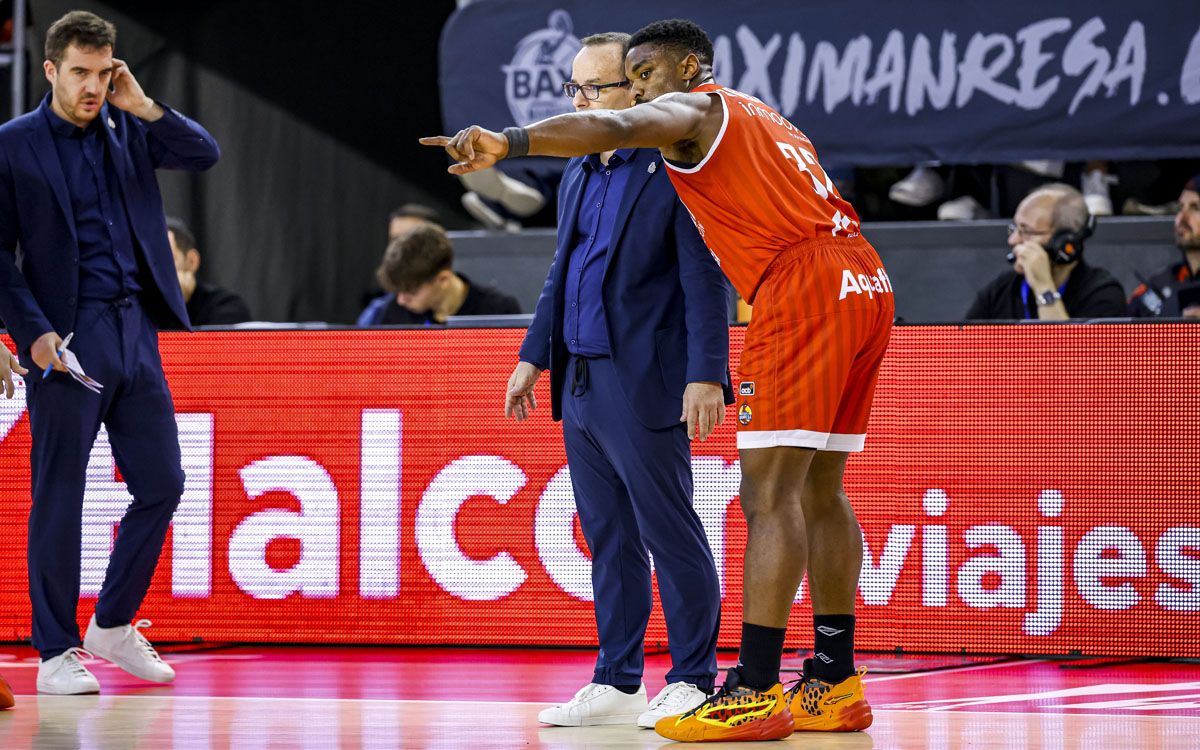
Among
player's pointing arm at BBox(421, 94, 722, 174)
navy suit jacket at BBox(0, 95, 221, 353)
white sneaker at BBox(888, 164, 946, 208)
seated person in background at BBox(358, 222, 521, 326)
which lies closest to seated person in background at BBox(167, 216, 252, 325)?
seated person in background at BBox(358, 222, 521, 326)

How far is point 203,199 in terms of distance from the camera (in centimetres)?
988

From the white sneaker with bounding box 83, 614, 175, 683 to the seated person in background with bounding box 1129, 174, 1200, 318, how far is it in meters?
4.10

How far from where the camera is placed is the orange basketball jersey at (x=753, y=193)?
157 inches

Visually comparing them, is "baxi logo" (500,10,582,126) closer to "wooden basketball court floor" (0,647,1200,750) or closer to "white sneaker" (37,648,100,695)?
"wooden basketball court floor" (0,647,1200,750)

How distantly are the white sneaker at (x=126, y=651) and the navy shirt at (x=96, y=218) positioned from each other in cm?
108

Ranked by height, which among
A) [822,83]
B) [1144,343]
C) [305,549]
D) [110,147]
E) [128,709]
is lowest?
[128,709]

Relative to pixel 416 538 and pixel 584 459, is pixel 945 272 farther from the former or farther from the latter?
pixel 584 459

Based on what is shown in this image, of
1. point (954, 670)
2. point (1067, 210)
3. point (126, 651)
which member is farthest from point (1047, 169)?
point (126, 651)

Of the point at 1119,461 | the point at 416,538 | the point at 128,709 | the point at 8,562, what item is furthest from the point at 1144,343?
the point at 8,562

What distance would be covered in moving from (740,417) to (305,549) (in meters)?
2.31

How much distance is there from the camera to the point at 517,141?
11.5 ft

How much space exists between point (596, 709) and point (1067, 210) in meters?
3.42

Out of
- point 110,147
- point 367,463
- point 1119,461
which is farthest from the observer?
point 367,463

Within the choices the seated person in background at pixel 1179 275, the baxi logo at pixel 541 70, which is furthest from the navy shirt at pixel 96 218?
the seated person in background at pixel 1179 275
